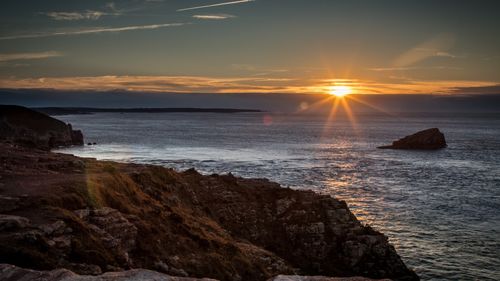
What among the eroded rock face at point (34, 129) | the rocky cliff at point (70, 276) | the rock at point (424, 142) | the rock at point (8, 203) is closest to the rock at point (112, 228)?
the rock at point (8, 203)

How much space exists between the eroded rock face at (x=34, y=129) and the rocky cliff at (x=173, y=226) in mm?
88882

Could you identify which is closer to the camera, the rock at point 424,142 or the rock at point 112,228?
the rock at point 112,228

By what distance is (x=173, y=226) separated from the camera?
28.0m

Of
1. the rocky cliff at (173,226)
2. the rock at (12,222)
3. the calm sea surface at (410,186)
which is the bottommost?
the calm sea surface at (410,186)

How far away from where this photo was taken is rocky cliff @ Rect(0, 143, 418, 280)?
1896 cm

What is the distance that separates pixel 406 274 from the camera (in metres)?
33.2

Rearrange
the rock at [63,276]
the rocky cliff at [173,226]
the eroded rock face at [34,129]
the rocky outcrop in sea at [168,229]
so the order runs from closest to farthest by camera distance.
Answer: the rock at [63,276] < the rocky outcrop in sea at [168,229] < the rocky cliff at [173,226] < the eroded rock face at [34,129]

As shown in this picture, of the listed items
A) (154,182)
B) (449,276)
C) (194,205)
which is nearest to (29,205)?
(154,182)

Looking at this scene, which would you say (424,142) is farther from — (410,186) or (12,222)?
(12,222)

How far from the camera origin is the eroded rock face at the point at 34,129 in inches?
4695

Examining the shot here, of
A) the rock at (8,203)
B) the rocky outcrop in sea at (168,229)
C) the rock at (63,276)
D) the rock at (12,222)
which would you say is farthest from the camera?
the rock at (8,203)

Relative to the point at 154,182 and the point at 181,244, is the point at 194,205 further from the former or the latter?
the point at 181,244

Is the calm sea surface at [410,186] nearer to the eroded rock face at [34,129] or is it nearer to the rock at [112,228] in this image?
the eroded rock face at [34,129]

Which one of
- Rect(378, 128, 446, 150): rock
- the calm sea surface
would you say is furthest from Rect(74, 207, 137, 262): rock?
Rect(378, 128, 446, 150): rock
